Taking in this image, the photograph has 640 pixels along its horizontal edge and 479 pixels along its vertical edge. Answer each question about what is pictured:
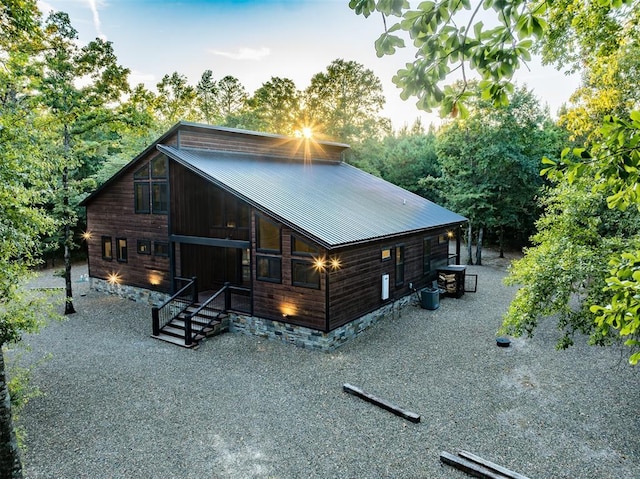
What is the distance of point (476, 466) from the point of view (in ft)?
24.1

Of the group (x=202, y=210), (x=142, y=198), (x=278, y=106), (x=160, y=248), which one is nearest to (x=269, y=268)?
(x=202, y=210)

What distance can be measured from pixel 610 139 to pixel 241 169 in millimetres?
15694

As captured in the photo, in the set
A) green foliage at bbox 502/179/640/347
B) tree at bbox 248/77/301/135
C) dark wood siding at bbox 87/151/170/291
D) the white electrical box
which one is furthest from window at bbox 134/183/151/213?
tree at bbox 248/77/301/135

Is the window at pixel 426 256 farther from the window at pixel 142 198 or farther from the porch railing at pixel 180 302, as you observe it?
the window at pixel 142 198

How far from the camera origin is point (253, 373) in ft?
37.7

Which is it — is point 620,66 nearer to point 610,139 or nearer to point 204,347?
point 610,139

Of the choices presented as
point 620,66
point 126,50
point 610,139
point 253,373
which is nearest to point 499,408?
point 253,373

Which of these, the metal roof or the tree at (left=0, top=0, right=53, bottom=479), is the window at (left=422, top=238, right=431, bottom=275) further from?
the tree at (left=0, top=0, right=53, bottom=479)

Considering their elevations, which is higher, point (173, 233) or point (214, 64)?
point (214, 64)

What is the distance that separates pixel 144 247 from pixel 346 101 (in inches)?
1027

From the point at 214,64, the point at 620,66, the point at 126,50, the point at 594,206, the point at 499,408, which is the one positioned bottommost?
the point at 499,408

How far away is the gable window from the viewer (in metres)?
17.0

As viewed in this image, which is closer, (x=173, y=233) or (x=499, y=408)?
(x=499, y=408)

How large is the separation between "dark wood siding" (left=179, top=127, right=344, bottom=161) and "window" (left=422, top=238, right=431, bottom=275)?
8596 mm
